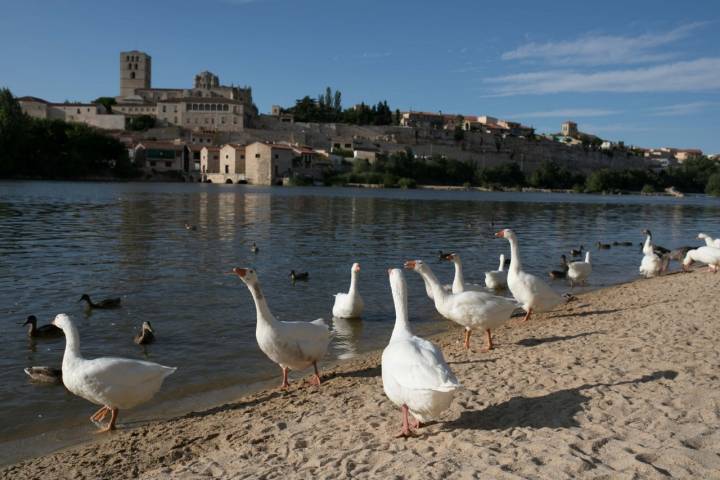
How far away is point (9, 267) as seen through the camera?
56.7ft

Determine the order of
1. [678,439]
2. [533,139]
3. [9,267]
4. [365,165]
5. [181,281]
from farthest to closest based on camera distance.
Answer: [533,139]
[365,165]
[9,267]
[181,281]
[678,439]

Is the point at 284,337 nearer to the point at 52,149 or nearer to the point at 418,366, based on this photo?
the point at 418,366

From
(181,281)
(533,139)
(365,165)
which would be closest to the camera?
(181,281)

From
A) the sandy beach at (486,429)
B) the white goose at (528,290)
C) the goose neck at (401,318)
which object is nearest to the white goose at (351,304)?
the white goose at (528,290)

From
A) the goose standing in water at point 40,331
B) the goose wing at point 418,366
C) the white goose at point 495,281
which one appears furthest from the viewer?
the white goose at point 495,281

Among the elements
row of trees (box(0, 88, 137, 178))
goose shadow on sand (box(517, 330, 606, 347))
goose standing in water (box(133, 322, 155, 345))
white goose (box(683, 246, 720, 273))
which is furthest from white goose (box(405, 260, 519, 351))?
row of trees (box(0, 88, 137, 178))

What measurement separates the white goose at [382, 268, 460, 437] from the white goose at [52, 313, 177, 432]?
8.57ft

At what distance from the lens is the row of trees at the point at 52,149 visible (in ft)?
271

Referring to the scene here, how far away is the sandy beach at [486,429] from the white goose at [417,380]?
30 cm

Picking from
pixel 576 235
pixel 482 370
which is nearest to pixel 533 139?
pixel 576 235

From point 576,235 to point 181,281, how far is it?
2439 cm

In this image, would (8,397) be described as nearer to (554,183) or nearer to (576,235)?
(576,235)

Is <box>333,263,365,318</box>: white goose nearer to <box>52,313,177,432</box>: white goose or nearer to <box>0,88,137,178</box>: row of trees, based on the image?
<box>52,313,177,432</box>: white goose

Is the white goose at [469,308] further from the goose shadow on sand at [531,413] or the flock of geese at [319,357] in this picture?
the goose shadow on sand at [531,413]
